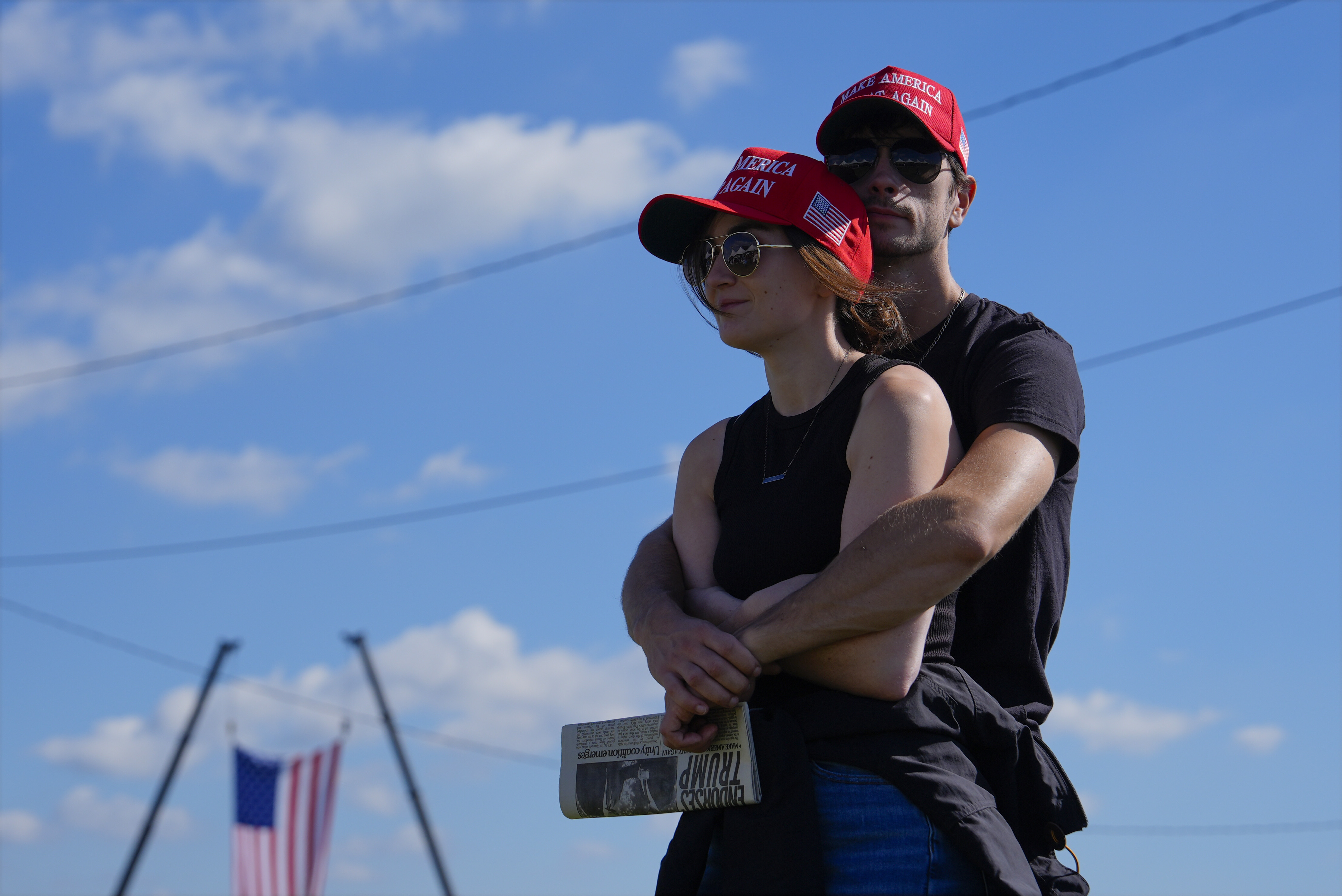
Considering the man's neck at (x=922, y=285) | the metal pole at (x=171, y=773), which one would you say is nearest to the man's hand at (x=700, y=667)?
the man's neck at (x=922, y=285)

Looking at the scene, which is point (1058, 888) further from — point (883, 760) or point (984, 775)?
point (883, 760)

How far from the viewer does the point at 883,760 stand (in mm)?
2291

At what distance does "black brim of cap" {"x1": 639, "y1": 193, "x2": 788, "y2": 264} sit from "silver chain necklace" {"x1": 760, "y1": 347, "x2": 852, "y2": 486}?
0.33 meters

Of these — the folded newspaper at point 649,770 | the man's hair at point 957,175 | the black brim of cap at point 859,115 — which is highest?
the black brim of cap at point 859,115

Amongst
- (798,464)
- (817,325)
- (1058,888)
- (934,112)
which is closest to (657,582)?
(798,464)

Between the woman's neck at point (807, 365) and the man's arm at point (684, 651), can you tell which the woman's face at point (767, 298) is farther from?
the man's arm at point (684, 651)

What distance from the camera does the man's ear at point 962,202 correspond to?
11.3ft

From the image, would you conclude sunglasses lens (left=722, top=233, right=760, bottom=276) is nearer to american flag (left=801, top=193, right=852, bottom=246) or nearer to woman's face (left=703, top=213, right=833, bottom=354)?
woman's face (left=703, top=213, right=833, bottom=354)

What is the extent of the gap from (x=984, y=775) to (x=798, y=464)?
697 millimetres

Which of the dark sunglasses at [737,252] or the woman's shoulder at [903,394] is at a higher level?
the dark sunglasses at [737,252]

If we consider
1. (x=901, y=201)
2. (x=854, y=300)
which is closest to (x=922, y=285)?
(x=901, y=201)

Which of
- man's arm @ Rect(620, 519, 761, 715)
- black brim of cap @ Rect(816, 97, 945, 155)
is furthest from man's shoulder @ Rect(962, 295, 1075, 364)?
man's arm @ Rect(620, 519, 761, 715)

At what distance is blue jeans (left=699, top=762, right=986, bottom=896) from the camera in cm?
225

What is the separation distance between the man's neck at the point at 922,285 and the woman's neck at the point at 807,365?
Answer: 1.42ft
